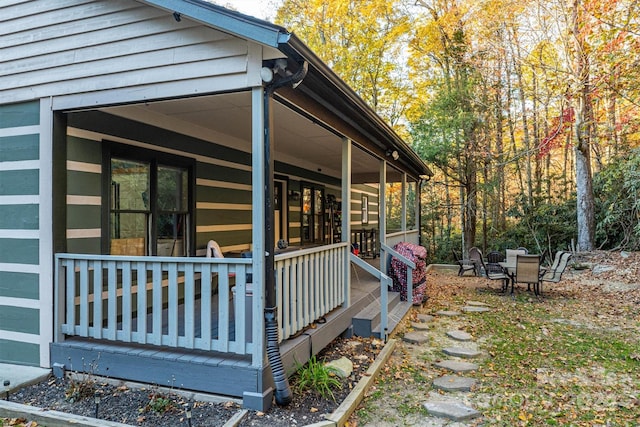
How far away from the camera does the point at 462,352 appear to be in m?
4.77

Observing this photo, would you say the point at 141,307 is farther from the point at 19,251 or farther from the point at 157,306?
A: the point at 19,251

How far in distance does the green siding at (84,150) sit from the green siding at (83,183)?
0.14 m

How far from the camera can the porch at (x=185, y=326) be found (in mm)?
3207

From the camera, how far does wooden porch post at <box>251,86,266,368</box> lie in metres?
3.14

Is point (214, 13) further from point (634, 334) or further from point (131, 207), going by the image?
point (634, 334)

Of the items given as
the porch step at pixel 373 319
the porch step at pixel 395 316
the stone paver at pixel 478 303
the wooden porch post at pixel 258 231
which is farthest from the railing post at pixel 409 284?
the wooden porch post at pixel 258 231

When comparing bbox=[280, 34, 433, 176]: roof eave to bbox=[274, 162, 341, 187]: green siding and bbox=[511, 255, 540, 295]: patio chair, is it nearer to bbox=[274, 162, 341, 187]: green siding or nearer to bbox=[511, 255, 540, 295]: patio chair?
bbox=[274, 162, 341, 187]: green siding

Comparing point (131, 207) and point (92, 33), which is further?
point (131, 207)

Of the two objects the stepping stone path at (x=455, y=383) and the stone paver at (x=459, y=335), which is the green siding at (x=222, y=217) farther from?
the stone paver at (x=459, y=335)

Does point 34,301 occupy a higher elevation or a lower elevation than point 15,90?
lower

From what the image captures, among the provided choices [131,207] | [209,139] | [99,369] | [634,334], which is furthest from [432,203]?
[99,369]

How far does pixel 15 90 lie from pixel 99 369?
2840 mm

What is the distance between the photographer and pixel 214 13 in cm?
311

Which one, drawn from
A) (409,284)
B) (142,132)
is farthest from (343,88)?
(409,284)
